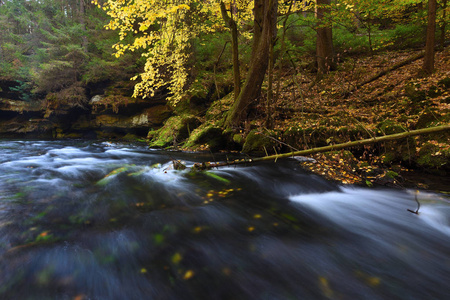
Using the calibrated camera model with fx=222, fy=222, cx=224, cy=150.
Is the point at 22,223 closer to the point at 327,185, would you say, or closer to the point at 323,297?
the point at 323,297

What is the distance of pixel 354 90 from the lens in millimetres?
8070

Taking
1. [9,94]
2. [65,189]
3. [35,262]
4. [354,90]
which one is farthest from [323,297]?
[9,94]

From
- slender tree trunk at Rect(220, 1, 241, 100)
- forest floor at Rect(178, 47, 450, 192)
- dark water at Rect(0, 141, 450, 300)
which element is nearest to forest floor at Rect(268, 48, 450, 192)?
forest floor at Rect(178, 47, 450, 192)

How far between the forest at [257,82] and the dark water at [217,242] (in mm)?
1485

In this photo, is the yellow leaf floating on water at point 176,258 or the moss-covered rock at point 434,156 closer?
the yellow leaf floating on water at point 176,258

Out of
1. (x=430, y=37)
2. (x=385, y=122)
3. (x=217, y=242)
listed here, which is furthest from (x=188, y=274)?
(x=430, y=37)

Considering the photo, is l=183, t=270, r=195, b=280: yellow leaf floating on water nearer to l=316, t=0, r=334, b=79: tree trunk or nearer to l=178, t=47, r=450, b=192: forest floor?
l=178, t=47, r=450, b=192: forest floor

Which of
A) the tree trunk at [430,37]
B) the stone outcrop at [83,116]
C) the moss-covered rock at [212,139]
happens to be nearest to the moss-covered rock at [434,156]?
the tree trunk at [430,37]

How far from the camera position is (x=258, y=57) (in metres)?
7.32

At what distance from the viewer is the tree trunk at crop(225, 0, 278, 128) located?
680 centimetres

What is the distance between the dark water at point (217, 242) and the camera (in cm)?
200

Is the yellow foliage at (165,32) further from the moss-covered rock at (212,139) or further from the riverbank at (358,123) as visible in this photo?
the moss-covered rock at (212,139)

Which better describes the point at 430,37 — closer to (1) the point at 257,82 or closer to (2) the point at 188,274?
(1) the point at 257,82

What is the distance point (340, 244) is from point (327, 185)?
2174mm
